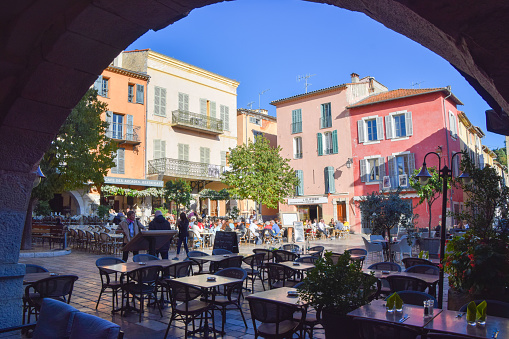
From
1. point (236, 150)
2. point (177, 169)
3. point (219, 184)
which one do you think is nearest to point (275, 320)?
point (236, 150)

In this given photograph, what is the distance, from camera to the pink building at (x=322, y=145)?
26.2 metres

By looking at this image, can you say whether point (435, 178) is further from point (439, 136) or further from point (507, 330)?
point (507, 330)

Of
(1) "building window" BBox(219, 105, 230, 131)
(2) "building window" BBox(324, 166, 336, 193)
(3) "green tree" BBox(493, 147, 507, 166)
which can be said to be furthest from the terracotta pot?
(3) "green tree" BBox(493, 147, 507, 166)

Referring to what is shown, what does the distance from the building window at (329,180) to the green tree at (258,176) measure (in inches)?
160

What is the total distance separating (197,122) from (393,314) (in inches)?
928

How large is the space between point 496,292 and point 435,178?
11629 mm

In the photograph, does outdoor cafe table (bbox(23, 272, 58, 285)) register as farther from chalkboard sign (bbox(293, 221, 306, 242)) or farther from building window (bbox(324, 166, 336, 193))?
building window (bbox(324, 166, 336, 193))

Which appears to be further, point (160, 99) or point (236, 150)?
point (160, 99)

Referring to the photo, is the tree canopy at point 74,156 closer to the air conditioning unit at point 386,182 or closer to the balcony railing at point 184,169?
the balcony railing at point 184,169

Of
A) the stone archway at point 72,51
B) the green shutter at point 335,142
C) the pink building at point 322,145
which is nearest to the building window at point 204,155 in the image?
the pink building at point 322,145

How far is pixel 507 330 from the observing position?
315 centimetres

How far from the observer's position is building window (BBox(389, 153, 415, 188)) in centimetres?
2350

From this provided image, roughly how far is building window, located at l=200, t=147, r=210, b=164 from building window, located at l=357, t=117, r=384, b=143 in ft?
33.7

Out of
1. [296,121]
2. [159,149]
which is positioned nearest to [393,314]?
[159,149]
